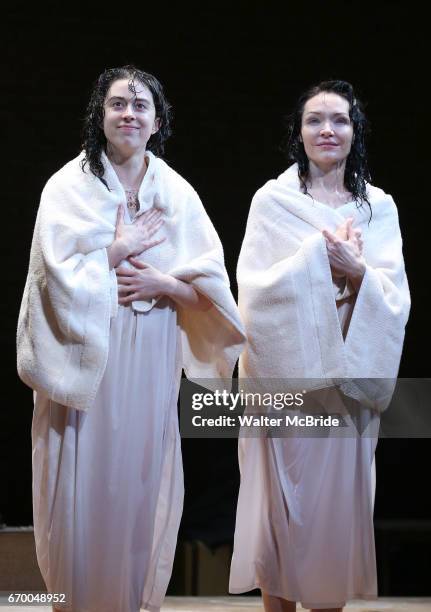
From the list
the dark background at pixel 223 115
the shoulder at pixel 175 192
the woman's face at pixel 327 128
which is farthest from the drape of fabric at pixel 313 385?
the dark background at pixel 223 115

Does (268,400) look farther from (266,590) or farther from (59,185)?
(59,185)

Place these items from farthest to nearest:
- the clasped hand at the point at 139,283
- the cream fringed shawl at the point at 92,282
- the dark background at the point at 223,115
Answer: the dark background at the point at 223,115
the clasped hand at the point at 139,283
the cream fringed shawl at the point at 92,282

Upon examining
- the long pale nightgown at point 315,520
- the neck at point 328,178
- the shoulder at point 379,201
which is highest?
the neck at point 328,178

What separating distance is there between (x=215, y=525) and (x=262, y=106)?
1.62 metres

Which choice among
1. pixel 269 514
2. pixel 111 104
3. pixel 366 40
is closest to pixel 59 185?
pixel 111 104

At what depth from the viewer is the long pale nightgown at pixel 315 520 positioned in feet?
10.3

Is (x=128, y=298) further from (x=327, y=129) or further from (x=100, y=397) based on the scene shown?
(x=327, y=129)

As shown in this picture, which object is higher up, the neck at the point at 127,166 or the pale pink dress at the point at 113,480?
the neck at the point at 127,166

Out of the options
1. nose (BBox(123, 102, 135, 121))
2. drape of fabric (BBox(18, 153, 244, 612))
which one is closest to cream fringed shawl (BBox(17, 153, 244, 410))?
drape of fabric (BBox(18, 153, 244, 612))

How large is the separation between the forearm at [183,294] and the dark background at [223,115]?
121 cm

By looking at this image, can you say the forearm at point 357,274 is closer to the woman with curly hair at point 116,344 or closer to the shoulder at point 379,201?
the shoulder at point 379,201

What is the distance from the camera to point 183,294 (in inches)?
117

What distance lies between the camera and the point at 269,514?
3174 mm

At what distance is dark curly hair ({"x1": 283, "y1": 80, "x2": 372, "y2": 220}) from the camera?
3.28 metres
